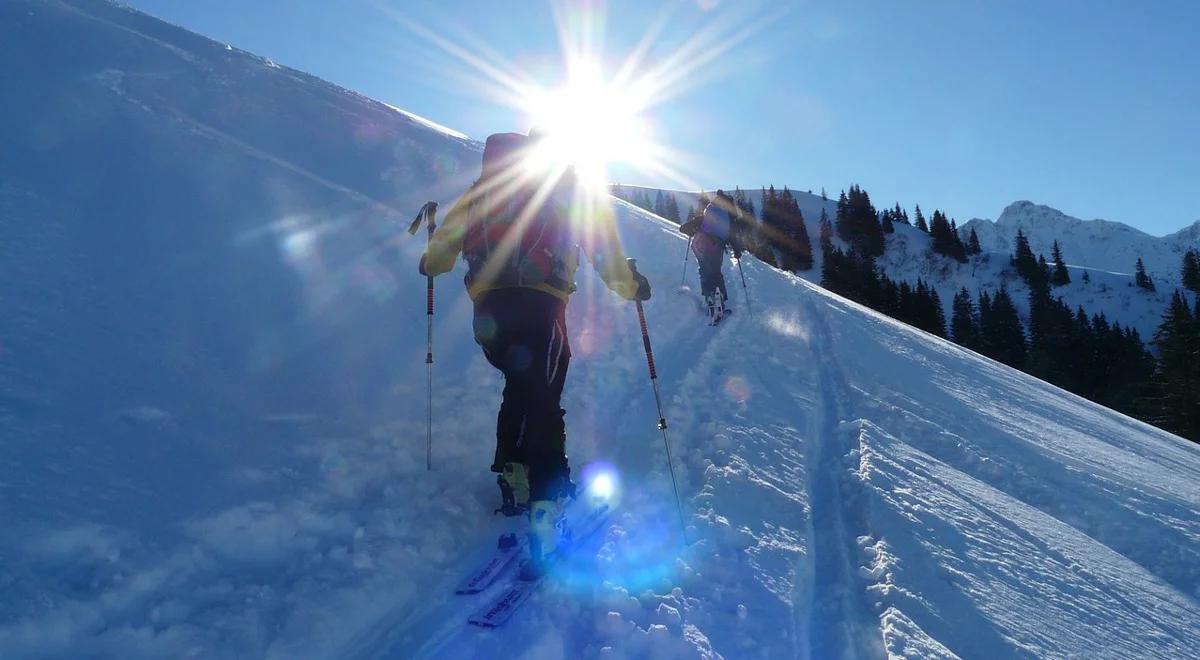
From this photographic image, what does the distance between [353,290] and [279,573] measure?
463 cm

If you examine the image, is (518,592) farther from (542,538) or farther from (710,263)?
(710,263)

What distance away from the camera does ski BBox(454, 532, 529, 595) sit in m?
3.80

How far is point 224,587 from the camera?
3.37 metres

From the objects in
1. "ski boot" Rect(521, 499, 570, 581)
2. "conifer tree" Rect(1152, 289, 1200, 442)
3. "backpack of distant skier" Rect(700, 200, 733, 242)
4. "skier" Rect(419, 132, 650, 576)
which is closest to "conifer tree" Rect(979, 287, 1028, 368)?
"conifer tree" Rect(1152, 289, 1200, 442)

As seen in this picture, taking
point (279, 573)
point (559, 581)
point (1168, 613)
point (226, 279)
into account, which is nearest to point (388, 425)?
point (279, 573)

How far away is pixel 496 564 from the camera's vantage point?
4.02 metres

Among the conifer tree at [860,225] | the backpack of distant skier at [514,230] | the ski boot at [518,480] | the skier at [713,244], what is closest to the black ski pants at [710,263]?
the skier at [713,244]

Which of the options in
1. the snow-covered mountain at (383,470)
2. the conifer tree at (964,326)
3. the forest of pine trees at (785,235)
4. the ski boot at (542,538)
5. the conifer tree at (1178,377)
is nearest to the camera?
the snow-covered mountain at (383,470)

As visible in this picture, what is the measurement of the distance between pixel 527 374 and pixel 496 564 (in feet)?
4.24

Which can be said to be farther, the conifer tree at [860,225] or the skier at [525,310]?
the conifer tree at [860,225]

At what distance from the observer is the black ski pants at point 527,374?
4.31m

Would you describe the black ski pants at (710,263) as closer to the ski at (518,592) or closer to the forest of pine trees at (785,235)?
the ski at (518,592)

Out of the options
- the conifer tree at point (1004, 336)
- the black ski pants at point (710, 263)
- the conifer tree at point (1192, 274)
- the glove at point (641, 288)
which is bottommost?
the glove at point (641, 288)

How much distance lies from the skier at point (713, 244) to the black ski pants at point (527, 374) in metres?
9.23
